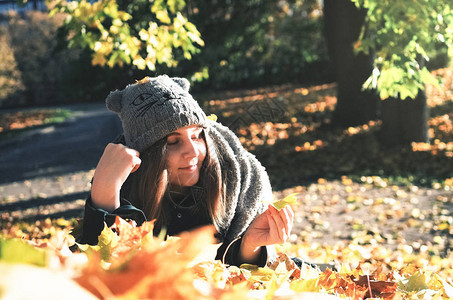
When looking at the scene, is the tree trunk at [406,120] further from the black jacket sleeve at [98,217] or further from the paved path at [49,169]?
the black jacket sleeve at [98,217]

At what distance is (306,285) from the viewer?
3.79 feet

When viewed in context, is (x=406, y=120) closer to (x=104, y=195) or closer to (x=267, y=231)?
(x=267, y=231)

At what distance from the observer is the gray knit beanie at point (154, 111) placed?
7.14 feet

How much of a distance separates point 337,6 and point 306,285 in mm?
10335

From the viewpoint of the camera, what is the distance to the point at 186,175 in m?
2.28

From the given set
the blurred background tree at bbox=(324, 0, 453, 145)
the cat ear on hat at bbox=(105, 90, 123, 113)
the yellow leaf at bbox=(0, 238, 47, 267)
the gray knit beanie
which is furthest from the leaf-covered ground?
the cat ear on hat at bbox=(105, 90, 123, 113)

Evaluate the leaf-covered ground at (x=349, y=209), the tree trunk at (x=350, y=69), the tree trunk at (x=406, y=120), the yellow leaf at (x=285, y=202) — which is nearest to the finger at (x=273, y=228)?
the leaf-covered ground at (x=349, y=209)

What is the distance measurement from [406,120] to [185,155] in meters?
8.01

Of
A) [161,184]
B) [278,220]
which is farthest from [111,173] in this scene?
[278,220]

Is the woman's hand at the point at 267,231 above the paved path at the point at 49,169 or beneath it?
above

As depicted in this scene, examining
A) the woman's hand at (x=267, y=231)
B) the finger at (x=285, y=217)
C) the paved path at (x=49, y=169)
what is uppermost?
the finger at (x=285, y=217)

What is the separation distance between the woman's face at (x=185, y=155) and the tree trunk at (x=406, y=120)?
7.85 m

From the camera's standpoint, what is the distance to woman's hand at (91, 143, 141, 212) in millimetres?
1878

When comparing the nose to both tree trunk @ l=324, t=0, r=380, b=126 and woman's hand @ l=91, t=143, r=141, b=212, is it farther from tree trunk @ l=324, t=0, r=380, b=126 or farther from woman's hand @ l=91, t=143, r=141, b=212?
tree trunk @ l=324, t=0, r=380, b=126
